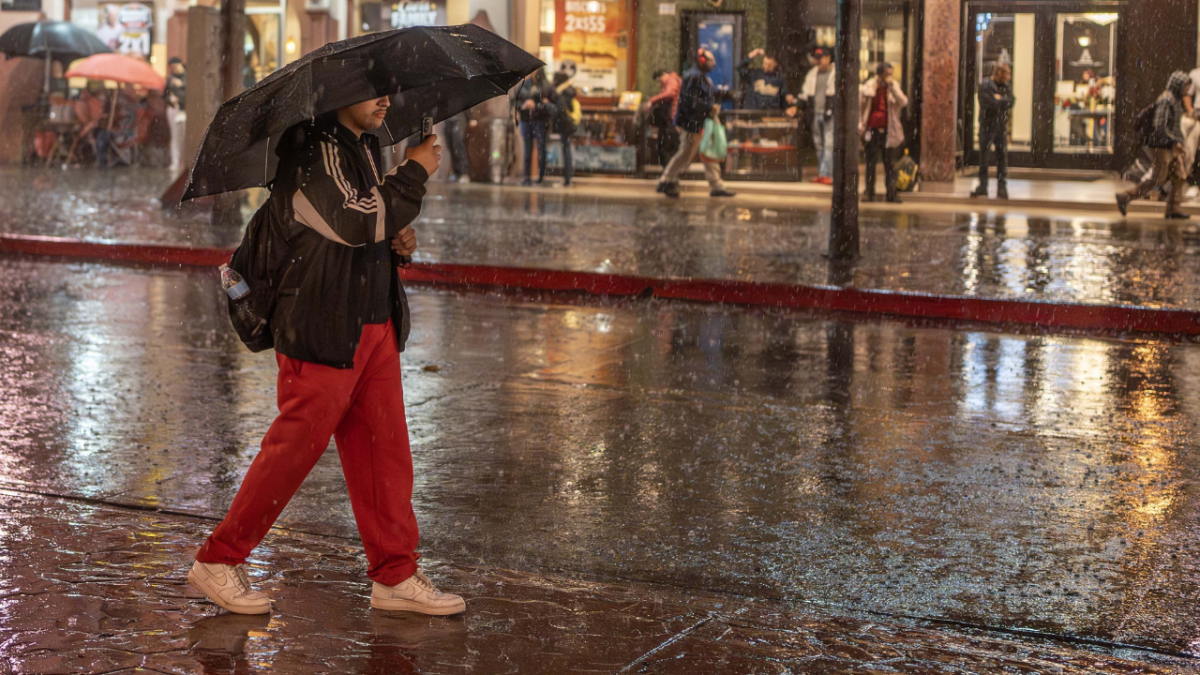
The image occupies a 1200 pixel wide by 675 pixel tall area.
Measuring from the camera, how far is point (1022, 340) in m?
10.1

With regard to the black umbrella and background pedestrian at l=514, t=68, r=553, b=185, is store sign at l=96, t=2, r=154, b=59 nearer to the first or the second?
background pedestrian at l=514, t=68, r=553, b=185

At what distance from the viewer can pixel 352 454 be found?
4191 mm

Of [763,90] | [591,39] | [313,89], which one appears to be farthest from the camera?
[591,39]

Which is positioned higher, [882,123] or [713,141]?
[882,123]

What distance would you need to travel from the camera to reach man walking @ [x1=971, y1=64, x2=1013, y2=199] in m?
21.3

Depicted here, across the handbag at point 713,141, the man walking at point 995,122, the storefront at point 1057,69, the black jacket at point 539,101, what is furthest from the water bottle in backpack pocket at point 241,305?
the storefront at point 1057,69

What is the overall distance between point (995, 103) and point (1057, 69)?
351cm

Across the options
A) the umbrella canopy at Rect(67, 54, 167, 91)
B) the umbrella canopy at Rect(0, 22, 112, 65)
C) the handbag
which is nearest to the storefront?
the handbag

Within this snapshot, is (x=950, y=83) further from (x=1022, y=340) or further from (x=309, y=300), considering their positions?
(x=309, y=300)

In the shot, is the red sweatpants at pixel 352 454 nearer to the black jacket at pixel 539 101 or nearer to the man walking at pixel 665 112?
the man walking at pixel 665 112

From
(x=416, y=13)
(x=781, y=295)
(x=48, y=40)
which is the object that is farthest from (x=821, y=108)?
(x=48, y=40)

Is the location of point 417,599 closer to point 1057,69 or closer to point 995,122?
point 995,122

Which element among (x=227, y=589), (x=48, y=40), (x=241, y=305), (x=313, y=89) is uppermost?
(x=48, y=40)

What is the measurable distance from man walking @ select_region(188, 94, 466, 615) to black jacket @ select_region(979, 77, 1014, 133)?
60.8 ft
